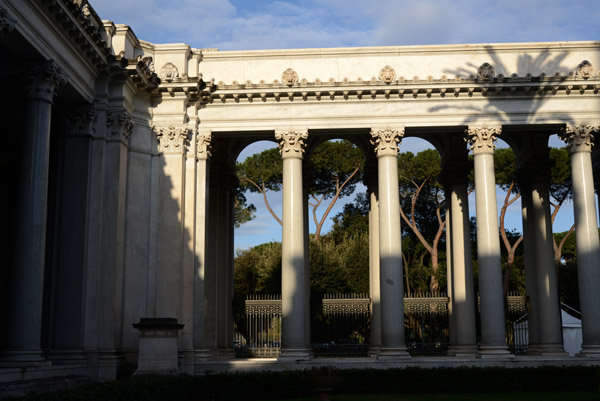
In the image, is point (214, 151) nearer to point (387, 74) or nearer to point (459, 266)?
point (387, 74)

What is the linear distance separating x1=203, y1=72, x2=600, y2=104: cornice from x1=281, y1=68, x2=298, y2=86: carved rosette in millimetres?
116

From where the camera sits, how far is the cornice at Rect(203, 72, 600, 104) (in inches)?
1312

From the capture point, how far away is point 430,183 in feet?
222

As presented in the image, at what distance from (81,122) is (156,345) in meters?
10.5

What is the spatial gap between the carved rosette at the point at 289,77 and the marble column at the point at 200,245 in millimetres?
4799

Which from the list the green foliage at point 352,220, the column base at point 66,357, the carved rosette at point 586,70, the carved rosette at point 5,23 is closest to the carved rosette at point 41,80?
the carved rosette at point 5,23

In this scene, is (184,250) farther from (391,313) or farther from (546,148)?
(546,148)

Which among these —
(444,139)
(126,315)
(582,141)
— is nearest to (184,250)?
(126,315)

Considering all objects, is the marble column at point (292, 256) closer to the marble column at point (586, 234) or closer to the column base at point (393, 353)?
the column base at point (393, 353)

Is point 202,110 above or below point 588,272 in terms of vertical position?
above

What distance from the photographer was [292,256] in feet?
108

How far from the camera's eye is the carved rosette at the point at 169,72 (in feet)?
111

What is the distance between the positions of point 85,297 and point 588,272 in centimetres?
2355

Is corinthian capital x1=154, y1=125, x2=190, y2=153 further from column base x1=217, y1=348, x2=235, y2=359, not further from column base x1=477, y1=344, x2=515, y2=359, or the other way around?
column base x1=477, y1=344, x2=515, y2=359
